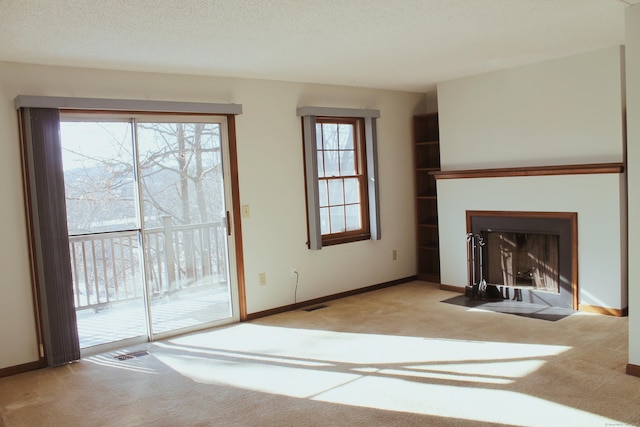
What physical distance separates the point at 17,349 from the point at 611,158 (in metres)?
5.05

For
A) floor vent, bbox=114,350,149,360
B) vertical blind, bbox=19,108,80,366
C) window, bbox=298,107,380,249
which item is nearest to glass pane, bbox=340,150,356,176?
window, bbox=298,107,380,249

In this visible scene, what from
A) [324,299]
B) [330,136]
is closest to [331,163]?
[330,136]

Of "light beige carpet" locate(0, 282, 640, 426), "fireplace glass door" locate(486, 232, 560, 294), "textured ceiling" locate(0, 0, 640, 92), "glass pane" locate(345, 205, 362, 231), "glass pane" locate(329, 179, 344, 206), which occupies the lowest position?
"light beige carpet" locate(0, 282, 640, 426)

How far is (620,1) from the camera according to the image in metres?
3.21

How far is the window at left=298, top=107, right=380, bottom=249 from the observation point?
18.2ft

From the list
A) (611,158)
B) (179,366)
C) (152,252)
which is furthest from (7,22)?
(611,158)

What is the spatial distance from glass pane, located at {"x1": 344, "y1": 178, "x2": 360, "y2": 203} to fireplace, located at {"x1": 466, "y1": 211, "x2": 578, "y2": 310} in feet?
4.05

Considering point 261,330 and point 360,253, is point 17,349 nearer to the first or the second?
point 261,330

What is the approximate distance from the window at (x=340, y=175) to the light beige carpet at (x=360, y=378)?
4.01 ft

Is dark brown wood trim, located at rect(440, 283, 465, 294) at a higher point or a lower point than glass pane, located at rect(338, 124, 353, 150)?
lower

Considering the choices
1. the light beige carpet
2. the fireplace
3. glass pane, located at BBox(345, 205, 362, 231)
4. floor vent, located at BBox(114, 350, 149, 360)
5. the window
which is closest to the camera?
the light beige carpet

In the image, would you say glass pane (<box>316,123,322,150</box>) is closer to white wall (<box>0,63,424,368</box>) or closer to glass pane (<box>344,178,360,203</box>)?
white wall (<box>0,63,424,368</box>)

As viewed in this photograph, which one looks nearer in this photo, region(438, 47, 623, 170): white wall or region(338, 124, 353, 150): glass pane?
region(438, 47, 623, 170): white wall

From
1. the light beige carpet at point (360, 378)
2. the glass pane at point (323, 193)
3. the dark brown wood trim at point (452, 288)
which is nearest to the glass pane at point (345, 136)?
the glass pane at point (323, 193)
